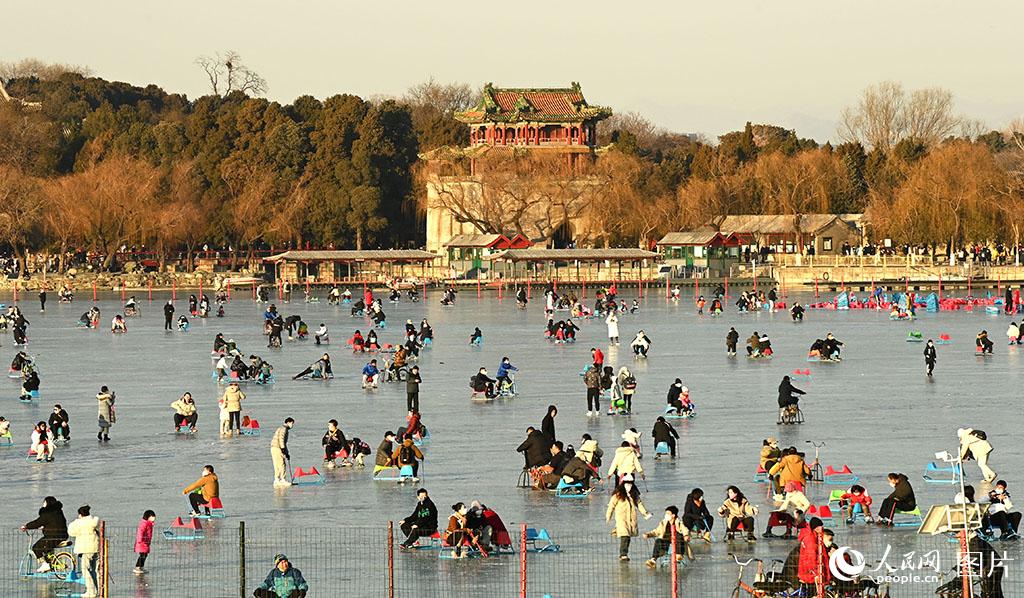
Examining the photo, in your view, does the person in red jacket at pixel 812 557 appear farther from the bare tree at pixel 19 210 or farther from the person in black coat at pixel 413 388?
the bare tree at pixel 19 210

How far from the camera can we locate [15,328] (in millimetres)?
57219

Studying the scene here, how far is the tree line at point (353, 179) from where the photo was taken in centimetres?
10856

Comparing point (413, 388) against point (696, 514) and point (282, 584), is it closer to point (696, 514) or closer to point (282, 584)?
point (696, 514)

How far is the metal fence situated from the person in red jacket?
0.18 m

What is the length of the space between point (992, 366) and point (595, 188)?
74.4 meters

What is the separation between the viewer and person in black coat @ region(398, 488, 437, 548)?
72.1ft

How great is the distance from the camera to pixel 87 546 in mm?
19891

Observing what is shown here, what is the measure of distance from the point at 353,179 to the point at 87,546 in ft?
328

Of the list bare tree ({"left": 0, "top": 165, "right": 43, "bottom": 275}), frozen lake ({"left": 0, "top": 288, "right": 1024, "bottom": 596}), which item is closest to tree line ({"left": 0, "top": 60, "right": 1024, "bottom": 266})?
bare tree ({"left": 0, "top": 165, "right": 43, "bottom": 275})

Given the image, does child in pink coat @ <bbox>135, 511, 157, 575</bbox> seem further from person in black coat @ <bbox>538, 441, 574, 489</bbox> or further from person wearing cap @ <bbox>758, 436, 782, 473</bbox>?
person wearing cap @ <bbox>758, 436, 782, 473</bbox>

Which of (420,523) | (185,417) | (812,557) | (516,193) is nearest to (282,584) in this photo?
(420,523)

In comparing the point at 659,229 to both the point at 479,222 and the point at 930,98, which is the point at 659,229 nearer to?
the point at 479,222

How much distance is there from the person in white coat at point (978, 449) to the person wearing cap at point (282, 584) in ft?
37.9

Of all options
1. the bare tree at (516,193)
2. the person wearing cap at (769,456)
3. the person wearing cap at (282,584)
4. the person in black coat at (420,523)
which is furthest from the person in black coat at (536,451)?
the bare tree at (516,193)
